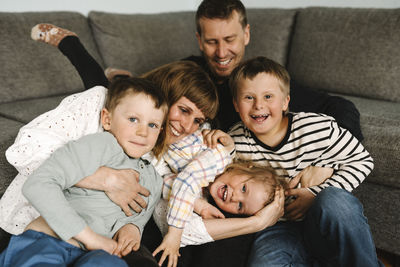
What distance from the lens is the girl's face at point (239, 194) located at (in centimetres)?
111

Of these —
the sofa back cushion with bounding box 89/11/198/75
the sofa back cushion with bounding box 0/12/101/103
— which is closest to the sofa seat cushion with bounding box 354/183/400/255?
the sofa back cushion with bounding box 89/11/198/75

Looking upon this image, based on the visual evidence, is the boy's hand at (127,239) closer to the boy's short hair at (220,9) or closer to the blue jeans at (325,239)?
the blue jeans at (325,239)

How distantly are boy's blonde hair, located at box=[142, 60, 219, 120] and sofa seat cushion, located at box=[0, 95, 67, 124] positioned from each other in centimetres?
58

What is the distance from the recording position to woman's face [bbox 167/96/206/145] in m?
1.19

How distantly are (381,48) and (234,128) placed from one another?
1.09 metres

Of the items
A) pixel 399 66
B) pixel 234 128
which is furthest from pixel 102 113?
pixel 399 66

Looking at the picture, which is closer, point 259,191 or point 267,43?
point 259,191

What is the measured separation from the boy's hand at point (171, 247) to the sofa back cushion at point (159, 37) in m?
1.30

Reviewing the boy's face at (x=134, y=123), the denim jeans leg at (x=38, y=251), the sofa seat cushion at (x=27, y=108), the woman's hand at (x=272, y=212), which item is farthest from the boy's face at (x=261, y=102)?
the sofa seat cushion at (x=27, y=108)

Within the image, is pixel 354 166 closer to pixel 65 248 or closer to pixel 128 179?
pixel 128 179

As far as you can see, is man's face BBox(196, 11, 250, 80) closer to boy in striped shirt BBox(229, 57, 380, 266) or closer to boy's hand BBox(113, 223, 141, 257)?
boy in striped shirt BBox(229, 57, 380, 266)

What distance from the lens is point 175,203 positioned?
1006 millimetres

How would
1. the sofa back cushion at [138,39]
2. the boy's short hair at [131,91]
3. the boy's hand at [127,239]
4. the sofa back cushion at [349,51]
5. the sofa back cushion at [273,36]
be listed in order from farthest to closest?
the sofa back cushion at [273,36] < the sofa back cushion at [138,39] < the sofa back cushion at [349,51] < the boy's short hair at [131,91] < the boy's hand at [127,239]

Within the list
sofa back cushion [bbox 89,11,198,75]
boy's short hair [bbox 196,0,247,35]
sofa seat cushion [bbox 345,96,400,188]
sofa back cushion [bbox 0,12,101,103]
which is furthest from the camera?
sofa back cushion [bbox 89,11,198,75]
